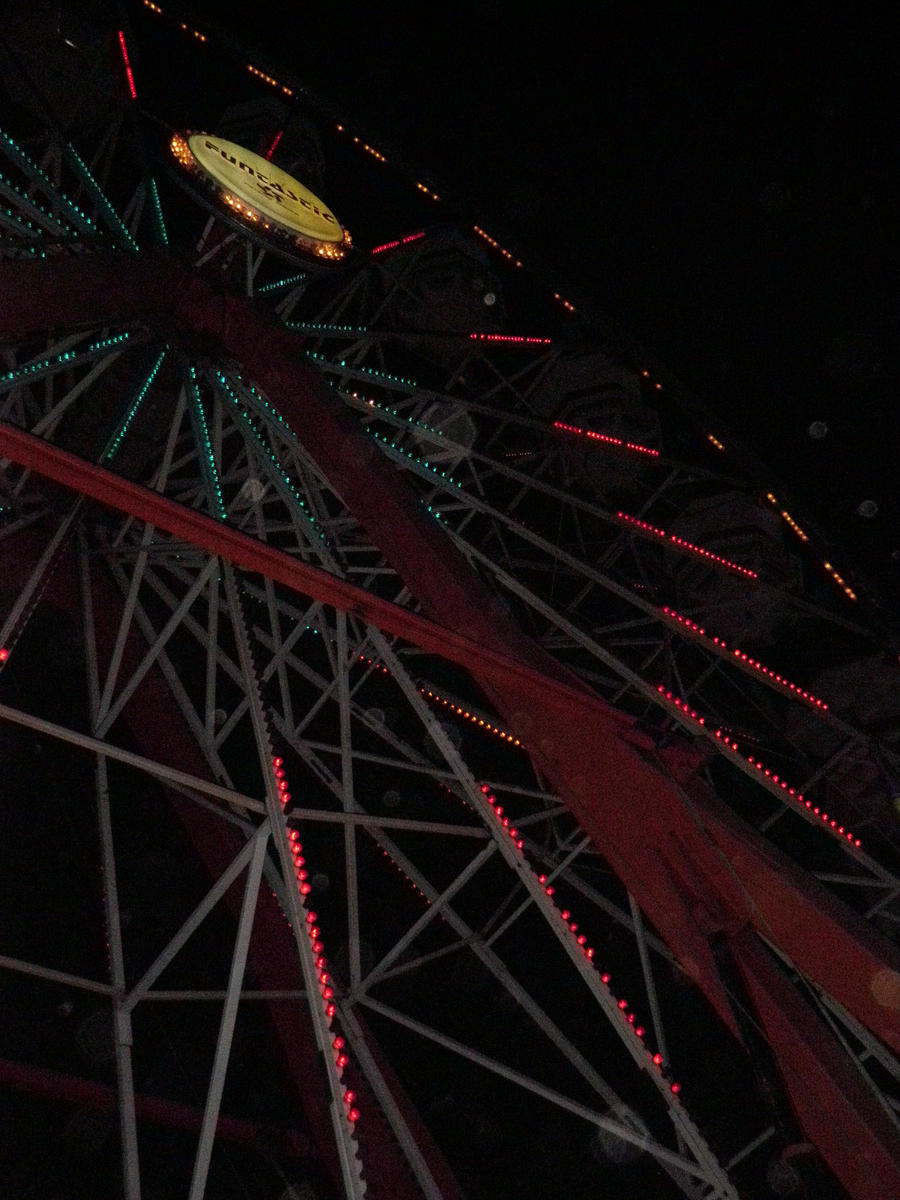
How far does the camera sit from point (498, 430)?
1279cm

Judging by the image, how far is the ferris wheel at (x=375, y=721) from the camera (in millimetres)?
5633

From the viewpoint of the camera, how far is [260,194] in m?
8.99

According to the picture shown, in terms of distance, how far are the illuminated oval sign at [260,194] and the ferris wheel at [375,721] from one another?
0.18 feet

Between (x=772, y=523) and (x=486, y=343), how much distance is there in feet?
14.3

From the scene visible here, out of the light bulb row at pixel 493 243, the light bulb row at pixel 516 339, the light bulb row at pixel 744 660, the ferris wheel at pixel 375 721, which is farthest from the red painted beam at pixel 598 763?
the light bulb row at pixel 493 243

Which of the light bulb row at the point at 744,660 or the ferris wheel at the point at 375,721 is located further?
the light bulb row at the point at 744,660

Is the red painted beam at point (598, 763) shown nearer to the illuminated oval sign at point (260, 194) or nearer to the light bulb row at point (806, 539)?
the illuminated oval sign at point (260, 194)

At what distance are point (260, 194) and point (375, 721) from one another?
17.1 feet

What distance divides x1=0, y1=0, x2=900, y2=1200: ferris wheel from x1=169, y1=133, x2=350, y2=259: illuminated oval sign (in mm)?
55

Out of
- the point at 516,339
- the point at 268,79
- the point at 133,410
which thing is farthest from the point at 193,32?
the point at 516,339

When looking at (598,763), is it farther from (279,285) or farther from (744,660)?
(279,285)

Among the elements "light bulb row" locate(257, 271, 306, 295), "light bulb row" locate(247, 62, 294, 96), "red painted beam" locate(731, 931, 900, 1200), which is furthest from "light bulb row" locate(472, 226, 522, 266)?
"red painted beam" locate(731, 931, 900, 1200)

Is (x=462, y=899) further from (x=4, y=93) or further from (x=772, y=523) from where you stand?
(x=4, y=93)

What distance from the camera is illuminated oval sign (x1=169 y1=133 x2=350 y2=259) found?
851 cm
